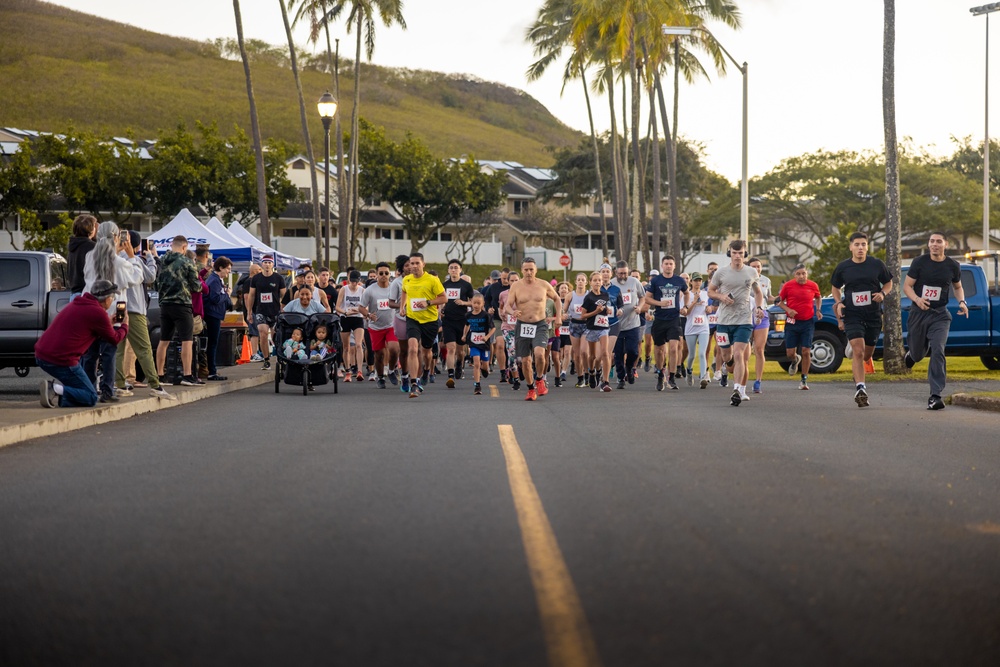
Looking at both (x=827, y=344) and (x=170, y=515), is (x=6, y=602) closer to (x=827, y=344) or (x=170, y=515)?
(x=170, y=515)

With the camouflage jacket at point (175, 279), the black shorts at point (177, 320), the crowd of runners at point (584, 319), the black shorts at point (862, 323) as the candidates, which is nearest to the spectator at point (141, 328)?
the camouflage jacket at point (175, 279)

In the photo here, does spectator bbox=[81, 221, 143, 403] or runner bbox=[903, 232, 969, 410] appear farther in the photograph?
runner bbox=[903, 232, 969, 410]

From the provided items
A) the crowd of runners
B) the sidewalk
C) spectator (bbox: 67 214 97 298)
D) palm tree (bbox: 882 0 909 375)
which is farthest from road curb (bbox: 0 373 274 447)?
palm tree (bbox: 882 0 909 375)

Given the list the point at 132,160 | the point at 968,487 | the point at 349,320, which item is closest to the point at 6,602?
the point at 968,487

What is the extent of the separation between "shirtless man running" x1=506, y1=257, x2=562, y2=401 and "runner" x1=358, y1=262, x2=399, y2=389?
8.99ft

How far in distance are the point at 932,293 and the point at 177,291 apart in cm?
981

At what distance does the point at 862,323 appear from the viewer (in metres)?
15.9

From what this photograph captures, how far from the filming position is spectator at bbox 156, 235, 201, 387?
16.4 meters

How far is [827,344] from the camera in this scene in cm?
2433

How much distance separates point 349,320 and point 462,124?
17779cm

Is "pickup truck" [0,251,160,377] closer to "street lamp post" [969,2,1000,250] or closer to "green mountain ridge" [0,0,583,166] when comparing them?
"street lamp post" [969,2,1000,250]

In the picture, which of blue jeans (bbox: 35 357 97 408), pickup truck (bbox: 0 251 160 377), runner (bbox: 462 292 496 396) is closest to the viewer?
blue jeans (bbox: 35 357 97 408)

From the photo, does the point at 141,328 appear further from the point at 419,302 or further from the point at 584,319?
the point at 584,319

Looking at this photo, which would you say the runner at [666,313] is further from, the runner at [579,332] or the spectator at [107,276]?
the spectator at [107,276]
